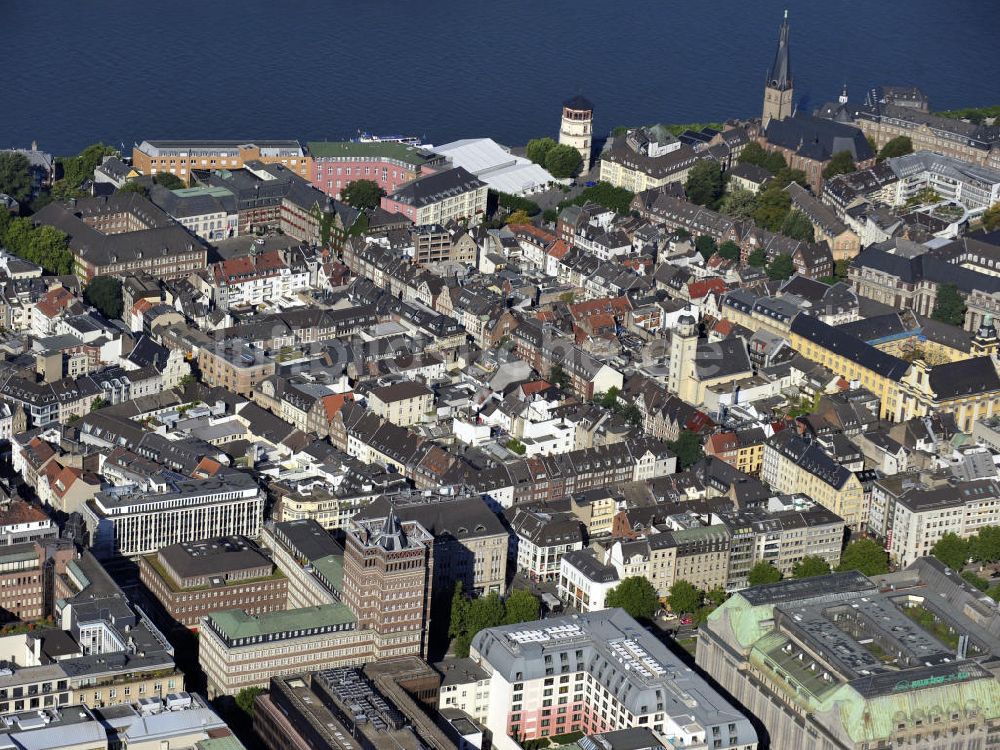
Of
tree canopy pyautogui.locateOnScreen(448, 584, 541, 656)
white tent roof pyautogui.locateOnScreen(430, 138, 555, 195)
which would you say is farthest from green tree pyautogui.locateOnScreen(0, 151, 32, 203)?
tree canopy pyautogui.locateOnScreen(448, 584, 541, 656)

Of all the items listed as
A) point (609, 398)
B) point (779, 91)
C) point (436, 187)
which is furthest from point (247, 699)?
point (779, 91)

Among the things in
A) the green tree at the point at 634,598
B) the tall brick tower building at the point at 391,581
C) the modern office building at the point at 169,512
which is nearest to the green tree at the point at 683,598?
the green tree at the point at 634,598

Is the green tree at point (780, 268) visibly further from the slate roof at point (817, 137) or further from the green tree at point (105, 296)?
the green tree at point (105, 296)

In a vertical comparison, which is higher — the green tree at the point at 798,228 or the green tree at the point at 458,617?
the green tree at the point at 798,228

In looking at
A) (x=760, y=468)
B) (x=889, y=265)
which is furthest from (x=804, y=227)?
(x=760, y=468)

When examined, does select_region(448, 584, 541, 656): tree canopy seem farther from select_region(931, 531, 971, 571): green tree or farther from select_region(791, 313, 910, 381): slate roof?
select_region(791, 313, 910, 381): slate roof
